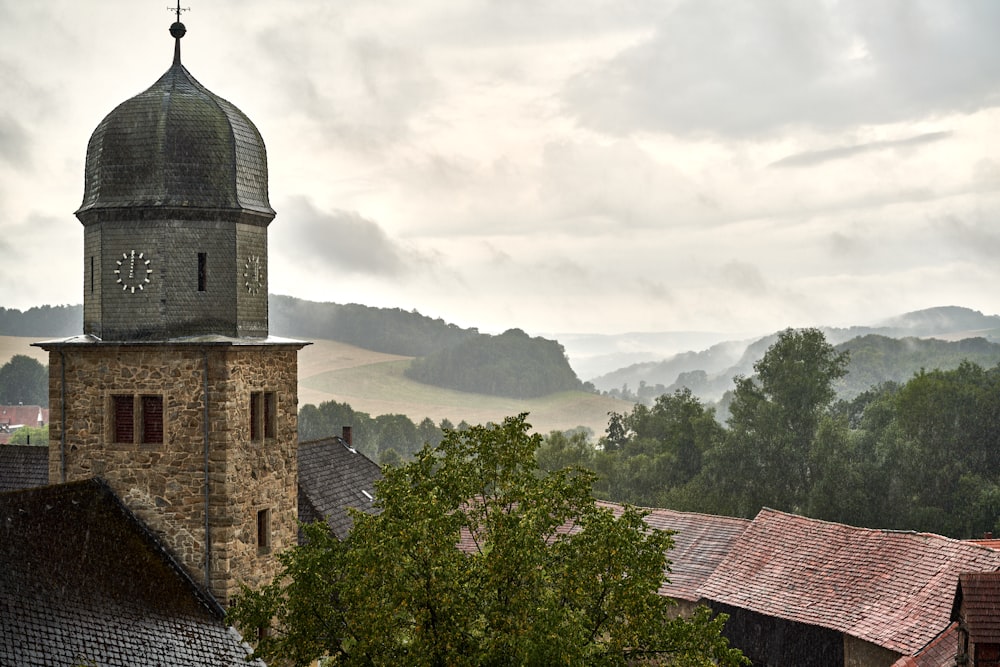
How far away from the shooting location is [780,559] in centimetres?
2934

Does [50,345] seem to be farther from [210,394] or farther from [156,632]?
[156,632]

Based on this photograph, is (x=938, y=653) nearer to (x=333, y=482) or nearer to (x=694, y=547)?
(x=694, y=547)

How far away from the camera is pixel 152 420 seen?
68.0 ft

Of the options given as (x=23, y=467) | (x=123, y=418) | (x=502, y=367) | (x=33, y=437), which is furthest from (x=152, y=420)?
(x=502, y=367)

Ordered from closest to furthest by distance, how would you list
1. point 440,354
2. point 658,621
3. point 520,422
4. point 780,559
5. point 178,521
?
1. point 658,621
2. point 520,422
3. point 178,521
4. point 780,559
5. point 440,354

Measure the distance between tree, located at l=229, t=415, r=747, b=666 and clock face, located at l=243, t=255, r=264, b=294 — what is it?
6.68 meters

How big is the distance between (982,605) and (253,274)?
552 inches

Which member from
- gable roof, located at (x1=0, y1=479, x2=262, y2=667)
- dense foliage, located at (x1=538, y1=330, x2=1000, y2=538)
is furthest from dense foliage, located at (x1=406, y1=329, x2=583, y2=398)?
gable roof, located at (x1=0, y1=479, x2=262, y2=667)

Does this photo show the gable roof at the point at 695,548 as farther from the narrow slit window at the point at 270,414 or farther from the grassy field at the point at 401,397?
the grassy field at the point at 401,397

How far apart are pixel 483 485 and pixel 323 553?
2462 mm

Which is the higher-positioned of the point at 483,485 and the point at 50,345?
the point at 50,345

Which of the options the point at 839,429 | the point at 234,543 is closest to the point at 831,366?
the point at 839,429

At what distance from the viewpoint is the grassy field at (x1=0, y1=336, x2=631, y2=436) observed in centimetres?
14300

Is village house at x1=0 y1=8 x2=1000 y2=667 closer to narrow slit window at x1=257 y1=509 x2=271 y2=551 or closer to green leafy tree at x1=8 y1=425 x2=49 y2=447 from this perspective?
narrow slit window at x1=257 y1=509 x2=271 y2=551
